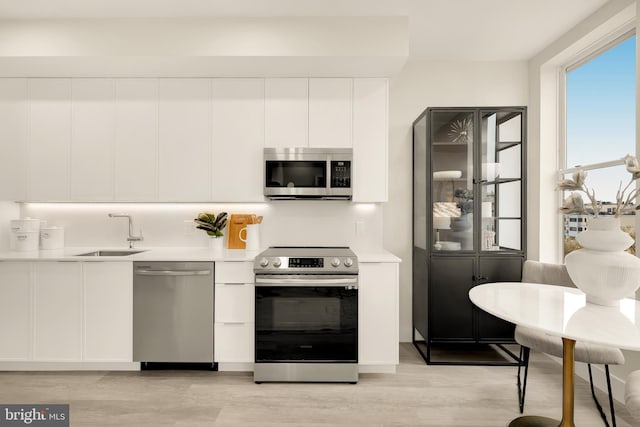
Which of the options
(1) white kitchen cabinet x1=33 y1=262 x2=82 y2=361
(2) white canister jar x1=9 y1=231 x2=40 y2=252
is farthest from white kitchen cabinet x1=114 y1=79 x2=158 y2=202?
(1) white kitchen cabinet x1=33 y1=262 x2=82 y2=361

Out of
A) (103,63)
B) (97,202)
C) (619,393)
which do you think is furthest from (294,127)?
(619,393)

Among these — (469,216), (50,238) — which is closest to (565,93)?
(469,216)

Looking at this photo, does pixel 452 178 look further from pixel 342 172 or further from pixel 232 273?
pixel 232 273

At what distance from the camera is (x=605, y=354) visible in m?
2.18

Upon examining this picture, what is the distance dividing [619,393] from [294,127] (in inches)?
122

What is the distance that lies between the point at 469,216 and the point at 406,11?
5.73ft

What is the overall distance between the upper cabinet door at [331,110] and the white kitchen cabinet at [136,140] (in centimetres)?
138

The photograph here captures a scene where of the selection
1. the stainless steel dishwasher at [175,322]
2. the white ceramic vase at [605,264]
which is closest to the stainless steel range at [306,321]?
the stainless steel dishwasher at [175,322]

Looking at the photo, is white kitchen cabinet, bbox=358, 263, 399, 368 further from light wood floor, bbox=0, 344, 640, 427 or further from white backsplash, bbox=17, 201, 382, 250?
white backsplash, bbox=17, 201, 382, 250

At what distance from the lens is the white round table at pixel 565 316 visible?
1.33 m

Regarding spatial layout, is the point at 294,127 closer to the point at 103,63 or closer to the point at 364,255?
the point at 364,255

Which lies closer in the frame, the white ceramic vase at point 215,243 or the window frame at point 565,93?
the window frame at point 565,93

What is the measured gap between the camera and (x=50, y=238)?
3.32 meters

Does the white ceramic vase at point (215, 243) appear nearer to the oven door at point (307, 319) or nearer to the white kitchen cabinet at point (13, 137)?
the oven door at point (307, 319)
